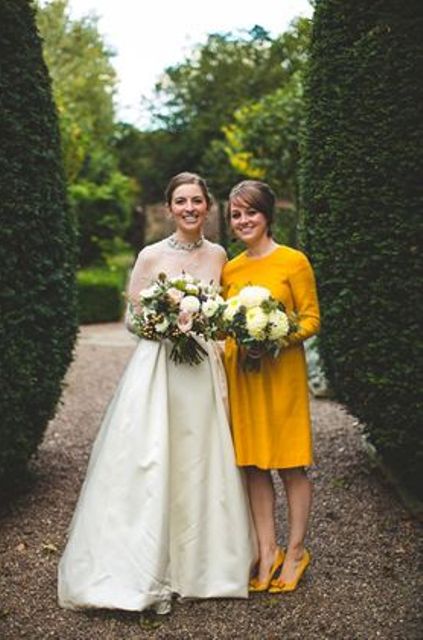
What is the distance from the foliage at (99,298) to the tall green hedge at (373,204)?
12239 mm

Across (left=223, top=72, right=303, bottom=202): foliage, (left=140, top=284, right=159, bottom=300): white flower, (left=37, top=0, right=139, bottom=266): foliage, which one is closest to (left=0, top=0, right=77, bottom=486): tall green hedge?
(left=140, top=284, right=159, bottom=300): white flower

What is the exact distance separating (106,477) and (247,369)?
2.95 feet

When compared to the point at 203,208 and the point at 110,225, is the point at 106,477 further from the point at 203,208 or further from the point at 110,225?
the point at 110,225

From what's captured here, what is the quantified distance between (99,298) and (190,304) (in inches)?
550

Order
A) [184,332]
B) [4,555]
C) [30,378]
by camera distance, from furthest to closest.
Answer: [30,378] < [4,555] < [184,332]

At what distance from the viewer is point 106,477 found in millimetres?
4199

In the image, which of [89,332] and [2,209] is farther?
[89,332]

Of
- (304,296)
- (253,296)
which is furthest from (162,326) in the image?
(304,296)

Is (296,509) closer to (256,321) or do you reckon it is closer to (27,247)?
(256,321)

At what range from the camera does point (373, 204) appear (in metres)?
4.95

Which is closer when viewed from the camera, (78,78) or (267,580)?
(267,580)

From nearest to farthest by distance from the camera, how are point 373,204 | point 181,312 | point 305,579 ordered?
point 181,312 < point 305,579 < point 373,204

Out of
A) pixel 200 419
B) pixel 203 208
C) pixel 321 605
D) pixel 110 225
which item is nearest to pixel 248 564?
pixel 321 605

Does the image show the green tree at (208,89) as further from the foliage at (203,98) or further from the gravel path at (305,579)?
the gravel path at (305,579)
